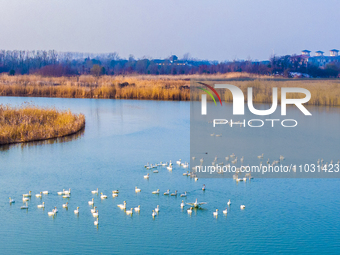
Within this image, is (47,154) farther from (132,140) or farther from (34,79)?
(34,79)

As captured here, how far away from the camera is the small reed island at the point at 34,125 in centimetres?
1770

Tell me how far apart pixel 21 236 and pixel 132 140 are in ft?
34.2

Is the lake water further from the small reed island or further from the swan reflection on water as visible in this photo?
the small reed island

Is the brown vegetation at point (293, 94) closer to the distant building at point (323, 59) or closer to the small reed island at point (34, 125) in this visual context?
the small reed island at point (34, 125)

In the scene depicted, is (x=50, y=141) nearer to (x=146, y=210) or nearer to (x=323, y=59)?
(x=146, y=210)

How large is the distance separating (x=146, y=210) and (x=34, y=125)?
10.8 meters

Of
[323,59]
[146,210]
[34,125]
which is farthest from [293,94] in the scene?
[323,59]

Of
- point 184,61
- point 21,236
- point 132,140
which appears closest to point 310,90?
point 132,140

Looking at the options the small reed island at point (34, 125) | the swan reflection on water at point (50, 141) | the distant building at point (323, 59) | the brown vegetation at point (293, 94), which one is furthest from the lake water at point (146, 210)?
the distant building at point (323, 59)

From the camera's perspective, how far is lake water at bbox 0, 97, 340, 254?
335 inches

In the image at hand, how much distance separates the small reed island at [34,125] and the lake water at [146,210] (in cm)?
96

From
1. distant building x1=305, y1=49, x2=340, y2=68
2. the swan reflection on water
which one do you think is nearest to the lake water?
the swan reflection on water

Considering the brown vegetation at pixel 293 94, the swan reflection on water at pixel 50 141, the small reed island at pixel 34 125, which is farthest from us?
the brown vegetation at pixel 293 94

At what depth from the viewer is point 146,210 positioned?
10.0m
